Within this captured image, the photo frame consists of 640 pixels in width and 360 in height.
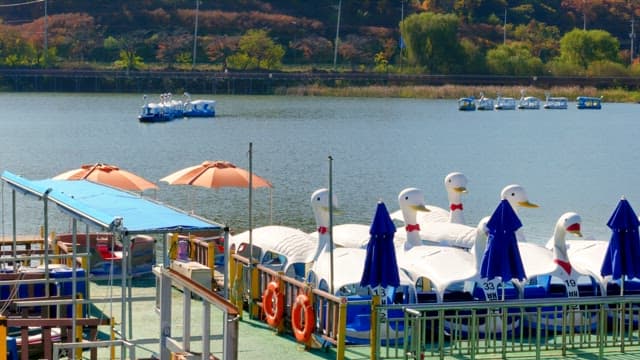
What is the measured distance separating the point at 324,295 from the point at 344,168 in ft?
135

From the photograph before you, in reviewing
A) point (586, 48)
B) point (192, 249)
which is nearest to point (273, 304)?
point (192, 249)

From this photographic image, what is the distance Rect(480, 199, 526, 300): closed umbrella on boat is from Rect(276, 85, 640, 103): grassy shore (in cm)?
12363

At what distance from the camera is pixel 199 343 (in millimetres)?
16234

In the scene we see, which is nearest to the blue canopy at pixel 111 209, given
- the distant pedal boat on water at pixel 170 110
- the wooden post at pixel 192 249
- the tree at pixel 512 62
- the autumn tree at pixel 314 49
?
the wooden post at pixel 192 249

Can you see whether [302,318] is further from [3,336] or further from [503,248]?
[3,336]

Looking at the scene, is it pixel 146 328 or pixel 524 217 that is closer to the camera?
pixel 146 328

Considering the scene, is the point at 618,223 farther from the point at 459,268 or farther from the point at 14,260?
the point at 14,260

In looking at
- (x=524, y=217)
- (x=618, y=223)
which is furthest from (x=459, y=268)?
(x=524, y=217)

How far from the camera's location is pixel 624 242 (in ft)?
58.0

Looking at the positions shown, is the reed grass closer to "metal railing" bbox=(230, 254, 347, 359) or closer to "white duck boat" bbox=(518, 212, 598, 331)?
"white duck boat" bbox=(518, 212, 598, 331)

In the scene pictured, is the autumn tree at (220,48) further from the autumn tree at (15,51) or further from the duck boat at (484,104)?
the duck boat at (484,104)

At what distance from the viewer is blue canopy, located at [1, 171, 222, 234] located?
13.3m

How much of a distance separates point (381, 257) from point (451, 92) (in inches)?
4995

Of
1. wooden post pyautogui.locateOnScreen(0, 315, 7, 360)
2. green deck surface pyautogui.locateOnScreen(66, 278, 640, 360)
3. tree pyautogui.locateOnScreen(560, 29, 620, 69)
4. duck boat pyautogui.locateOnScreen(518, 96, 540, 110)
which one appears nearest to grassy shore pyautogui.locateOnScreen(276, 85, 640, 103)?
tree pyautogui.locateOnScreen(560, 29, 620, 69)
